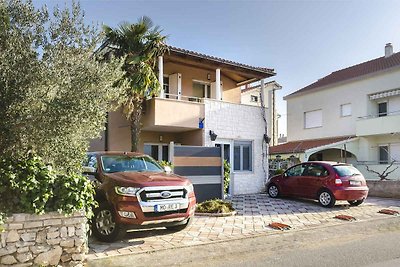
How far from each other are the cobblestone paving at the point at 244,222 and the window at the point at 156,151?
13.8ft

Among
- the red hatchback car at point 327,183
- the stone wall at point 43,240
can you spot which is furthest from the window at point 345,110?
the stone wall at point 43,240

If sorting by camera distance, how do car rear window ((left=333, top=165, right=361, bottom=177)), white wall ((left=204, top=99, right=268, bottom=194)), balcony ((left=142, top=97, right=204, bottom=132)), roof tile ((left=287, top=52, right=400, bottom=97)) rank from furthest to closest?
roof tile ((left=287, top=52, right=400, bottom=97)) → white wall ((left=204, top=99, right=268, bottom=194)) → balcony ((left=142, top=97, right=204, bottom=132)) → car rear window ((left=333, top=165, right=361, bottom=177))

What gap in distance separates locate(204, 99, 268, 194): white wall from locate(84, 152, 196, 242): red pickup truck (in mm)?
7891

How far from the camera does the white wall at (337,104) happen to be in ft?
76.2

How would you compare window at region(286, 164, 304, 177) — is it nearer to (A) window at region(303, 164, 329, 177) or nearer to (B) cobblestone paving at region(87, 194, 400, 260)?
(A) window at region(303, 164, 329, 177)

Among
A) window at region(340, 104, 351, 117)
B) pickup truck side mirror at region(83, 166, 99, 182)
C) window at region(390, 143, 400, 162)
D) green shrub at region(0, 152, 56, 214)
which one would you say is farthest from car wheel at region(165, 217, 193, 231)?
window at region(340, 104, 351, 117)

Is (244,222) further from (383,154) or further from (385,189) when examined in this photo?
(383,154)

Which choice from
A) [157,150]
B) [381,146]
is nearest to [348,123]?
[381,146]

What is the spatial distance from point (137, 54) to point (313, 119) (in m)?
18.6

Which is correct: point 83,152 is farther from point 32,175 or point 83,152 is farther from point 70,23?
point 70,23

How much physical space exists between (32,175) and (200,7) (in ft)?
31.0

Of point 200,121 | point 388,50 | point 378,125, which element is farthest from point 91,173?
point 388,50

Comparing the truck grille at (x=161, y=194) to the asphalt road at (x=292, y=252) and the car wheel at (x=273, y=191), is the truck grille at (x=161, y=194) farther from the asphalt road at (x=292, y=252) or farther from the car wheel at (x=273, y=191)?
the car wheel at (x=273, y=191)

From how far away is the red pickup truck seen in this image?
6.92 m
